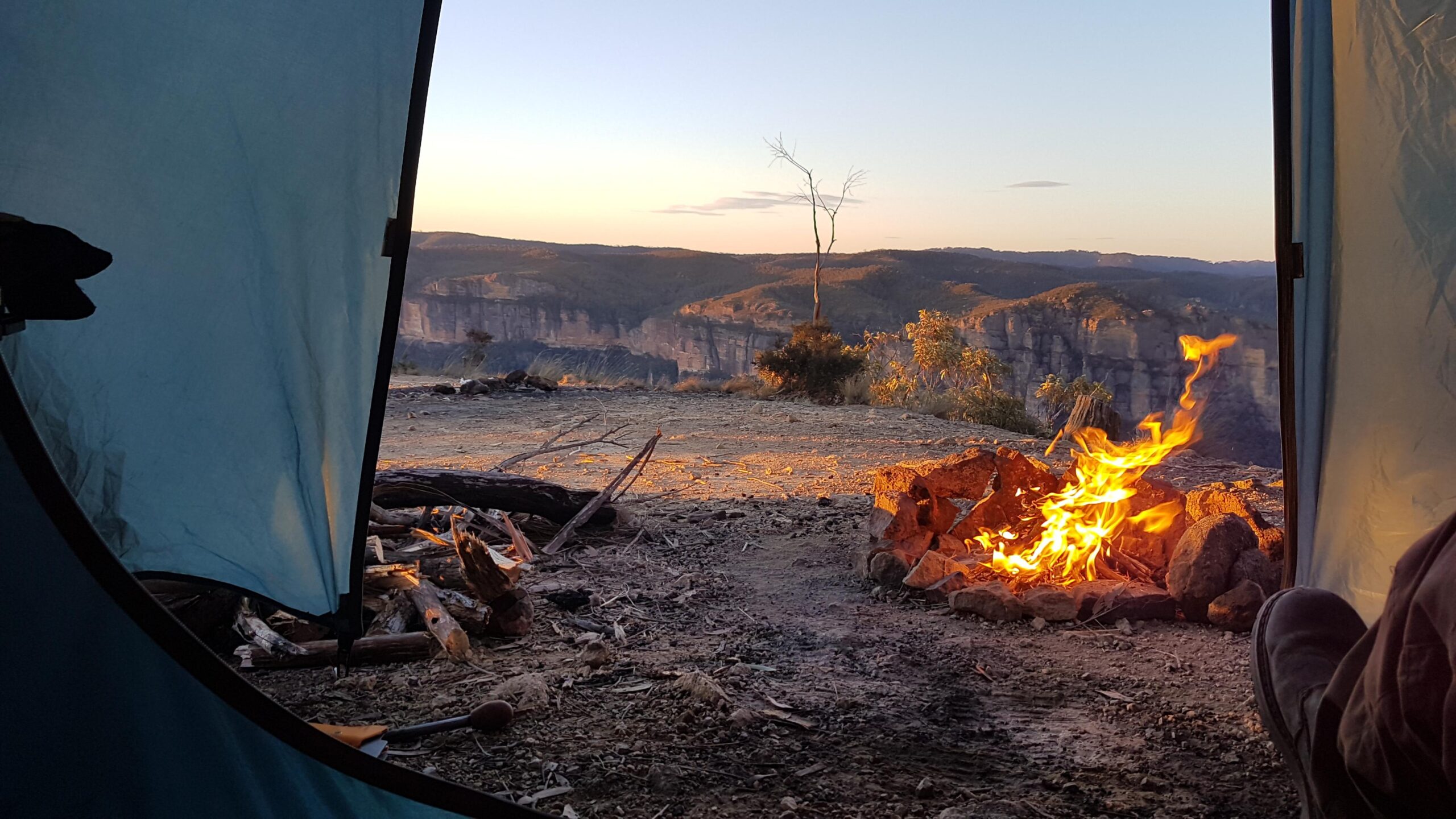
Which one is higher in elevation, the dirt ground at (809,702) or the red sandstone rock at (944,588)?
the red sandstone rock at (944,588)

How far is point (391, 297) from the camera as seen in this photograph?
8.45 ft

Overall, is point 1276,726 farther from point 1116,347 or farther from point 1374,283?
point 1116,347

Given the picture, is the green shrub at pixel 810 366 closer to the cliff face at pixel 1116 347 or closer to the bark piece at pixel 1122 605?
the bark piece at pixel 1122 605

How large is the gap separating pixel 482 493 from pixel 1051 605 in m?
2.85

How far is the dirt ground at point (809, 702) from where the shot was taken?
248 centimetres

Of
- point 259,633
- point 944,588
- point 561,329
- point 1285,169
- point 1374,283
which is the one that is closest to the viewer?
point 1374,283

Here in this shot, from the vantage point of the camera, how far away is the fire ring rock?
3828 mm

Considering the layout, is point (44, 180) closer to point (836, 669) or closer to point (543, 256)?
point (836, 669)

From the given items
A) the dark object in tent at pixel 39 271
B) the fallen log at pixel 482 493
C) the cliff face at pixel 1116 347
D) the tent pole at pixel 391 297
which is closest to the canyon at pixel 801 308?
the cliff face at pixel 1116 347

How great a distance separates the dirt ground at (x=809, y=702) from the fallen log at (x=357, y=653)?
5 cm

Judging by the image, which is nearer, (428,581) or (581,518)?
(428,581)

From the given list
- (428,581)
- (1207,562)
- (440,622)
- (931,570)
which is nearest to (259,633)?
(440,622)

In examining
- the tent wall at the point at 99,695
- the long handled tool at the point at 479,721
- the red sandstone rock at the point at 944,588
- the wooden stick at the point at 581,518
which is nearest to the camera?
the tent wall at the point at 99,695

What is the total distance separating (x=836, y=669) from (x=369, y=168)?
2187 millimetres
